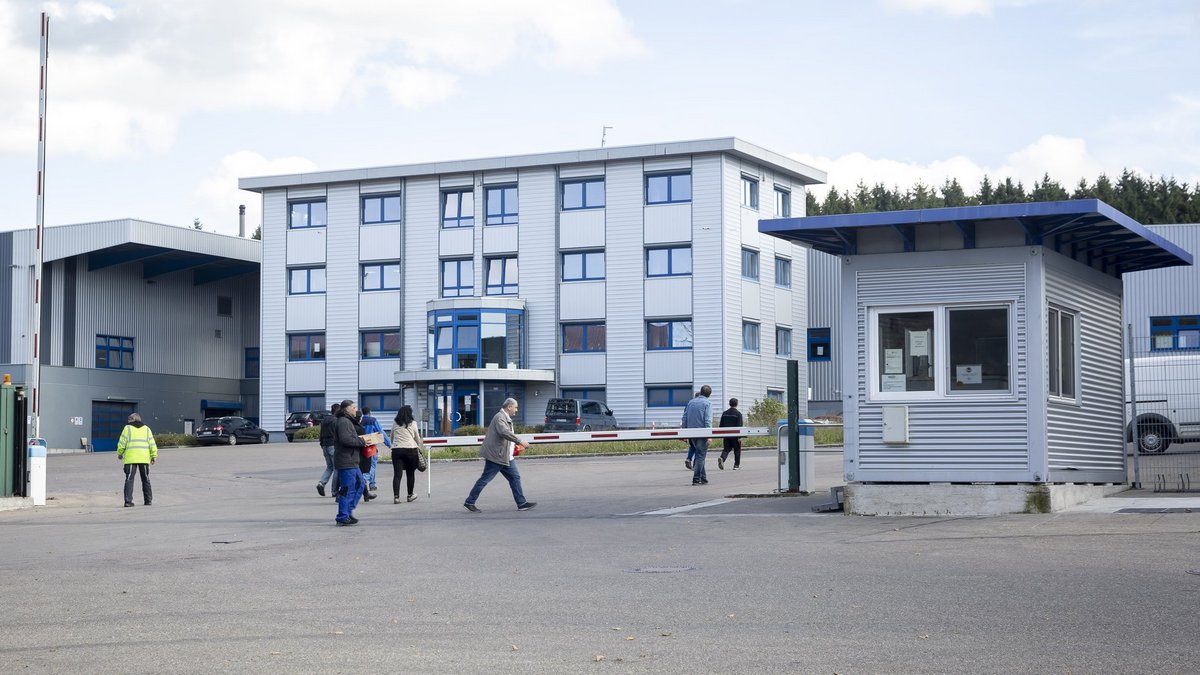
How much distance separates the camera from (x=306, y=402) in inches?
2395

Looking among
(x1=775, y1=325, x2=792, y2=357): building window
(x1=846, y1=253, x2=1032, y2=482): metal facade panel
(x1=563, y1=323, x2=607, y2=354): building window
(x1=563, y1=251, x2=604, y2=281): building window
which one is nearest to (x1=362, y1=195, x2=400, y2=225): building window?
(x1=563, y1=251, x2=604, y2=281): building window

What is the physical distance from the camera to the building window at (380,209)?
5956 cm

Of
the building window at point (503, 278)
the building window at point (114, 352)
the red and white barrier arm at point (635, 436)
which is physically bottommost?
the red and white barrier arm at point (635, 436)

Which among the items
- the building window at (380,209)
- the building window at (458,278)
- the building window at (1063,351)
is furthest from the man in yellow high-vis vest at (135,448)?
the building window at (380,209)

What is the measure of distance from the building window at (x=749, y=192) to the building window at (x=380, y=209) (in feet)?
48.9

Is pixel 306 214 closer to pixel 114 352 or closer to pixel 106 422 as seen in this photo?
pixel 114 352

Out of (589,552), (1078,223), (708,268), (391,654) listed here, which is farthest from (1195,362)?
(708,268)

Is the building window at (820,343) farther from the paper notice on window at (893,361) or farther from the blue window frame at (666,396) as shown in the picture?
the paper notice on window at (893,361)

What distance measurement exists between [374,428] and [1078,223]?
11887 millimetres

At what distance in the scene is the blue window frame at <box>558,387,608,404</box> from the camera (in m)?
55.9

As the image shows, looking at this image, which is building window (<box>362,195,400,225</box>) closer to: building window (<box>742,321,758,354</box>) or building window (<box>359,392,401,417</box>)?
building window (<box>359,392,401,417</box>)

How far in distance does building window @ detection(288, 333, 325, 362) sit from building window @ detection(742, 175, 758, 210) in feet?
63.4

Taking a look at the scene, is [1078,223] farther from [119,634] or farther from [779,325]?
[779,325]

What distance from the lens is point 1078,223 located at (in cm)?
1598
